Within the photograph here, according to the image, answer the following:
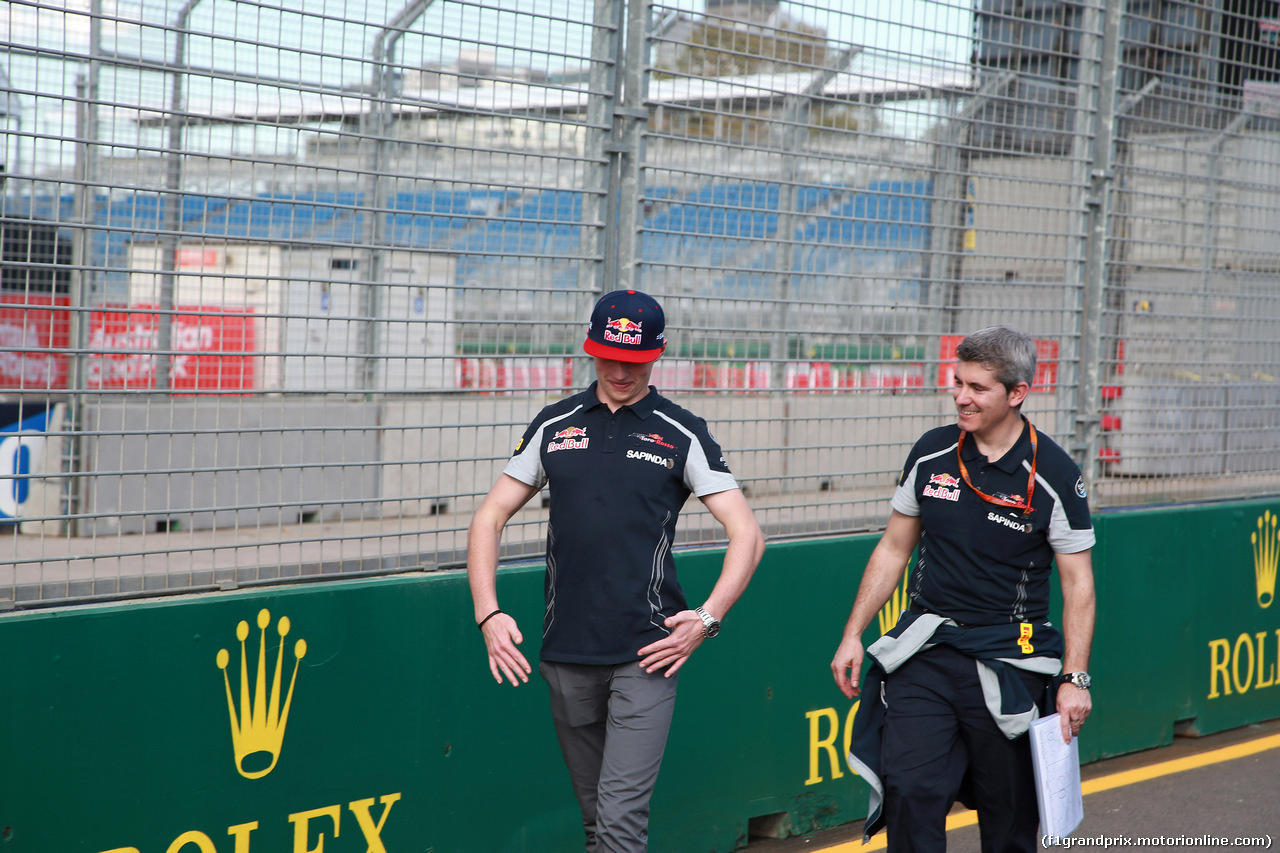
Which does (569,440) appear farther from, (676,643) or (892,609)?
(892,609)

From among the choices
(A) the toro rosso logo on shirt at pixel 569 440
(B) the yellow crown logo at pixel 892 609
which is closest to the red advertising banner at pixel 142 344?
(A) the toro rosso logo on shirt at pixel 569 440

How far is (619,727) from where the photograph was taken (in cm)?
322

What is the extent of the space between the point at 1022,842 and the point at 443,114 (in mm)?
3036

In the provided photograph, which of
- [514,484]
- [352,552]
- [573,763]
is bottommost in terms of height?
[573,763]

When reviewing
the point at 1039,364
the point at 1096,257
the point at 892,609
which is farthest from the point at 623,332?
the point at 1096,257

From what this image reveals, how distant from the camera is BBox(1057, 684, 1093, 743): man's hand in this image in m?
3.44

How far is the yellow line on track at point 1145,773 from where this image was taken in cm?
486

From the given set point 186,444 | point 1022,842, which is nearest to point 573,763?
point 1022,842

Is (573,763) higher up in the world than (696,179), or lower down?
lower down

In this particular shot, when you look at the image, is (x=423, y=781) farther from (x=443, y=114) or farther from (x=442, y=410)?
(x=443, y=114)

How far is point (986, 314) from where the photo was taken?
18.6 feet

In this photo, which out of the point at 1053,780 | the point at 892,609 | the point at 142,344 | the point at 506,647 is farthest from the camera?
the point at 142,344

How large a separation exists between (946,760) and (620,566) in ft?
3.80

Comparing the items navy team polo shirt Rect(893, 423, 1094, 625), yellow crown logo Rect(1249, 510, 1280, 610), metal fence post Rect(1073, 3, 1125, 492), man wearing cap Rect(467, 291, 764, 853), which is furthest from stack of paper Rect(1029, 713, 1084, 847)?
yellow crown logo Rect(1249, 510, 1280, 610)
